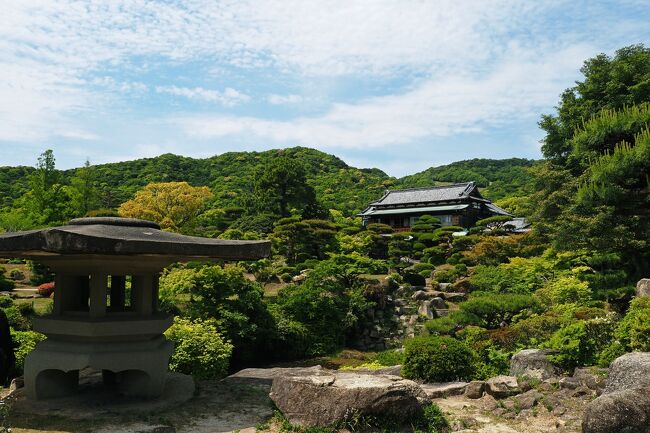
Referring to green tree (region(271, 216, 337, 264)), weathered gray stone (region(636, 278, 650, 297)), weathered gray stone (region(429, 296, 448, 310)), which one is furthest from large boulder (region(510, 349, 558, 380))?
green tree (region(271, 216, 337, 264))

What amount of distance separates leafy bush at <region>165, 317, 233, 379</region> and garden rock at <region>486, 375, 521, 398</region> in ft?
19.6

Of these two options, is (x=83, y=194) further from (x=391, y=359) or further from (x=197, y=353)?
(x=391, y=359)

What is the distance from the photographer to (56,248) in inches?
229

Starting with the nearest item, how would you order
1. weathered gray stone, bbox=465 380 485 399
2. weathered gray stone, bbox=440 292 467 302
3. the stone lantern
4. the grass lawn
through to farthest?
the stone lantern, weathered gray stone, bbox=465 380 485 399, the grass lawn, weathered gray stone, bbox=440 292 467 302

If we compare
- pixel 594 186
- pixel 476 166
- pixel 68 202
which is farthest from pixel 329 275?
pixel 476 166

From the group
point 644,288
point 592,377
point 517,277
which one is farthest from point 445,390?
point 517,277

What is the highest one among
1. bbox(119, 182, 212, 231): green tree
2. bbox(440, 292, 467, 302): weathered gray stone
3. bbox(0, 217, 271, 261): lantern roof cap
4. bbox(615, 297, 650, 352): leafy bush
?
bbox(119, 182, 212, 231): green tree

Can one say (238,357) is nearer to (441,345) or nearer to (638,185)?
(441,345)

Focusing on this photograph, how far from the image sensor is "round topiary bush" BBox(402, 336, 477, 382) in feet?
30.3

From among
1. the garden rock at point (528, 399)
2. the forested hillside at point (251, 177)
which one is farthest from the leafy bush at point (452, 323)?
the forested hillside at point (251, 177)

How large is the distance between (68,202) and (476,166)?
75.9 metres

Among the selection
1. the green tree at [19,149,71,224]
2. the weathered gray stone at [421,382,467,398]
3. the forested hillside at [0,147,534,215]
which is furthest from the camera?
the forested hillside at [0,147,534,215]

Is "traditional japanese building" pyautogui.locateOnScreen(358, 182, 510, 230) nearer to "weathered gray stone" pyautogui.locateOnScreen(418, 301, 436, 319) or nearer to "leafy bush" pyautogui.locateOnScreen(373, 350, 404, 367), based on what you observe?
"weathered gray stone" pyautogui.locateOnScreen(418, 301, 436, 319)

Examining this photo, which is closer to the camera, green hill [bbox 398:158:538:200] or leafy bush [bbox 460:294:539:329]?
leafy bush [bbox 460:294:539:329]
